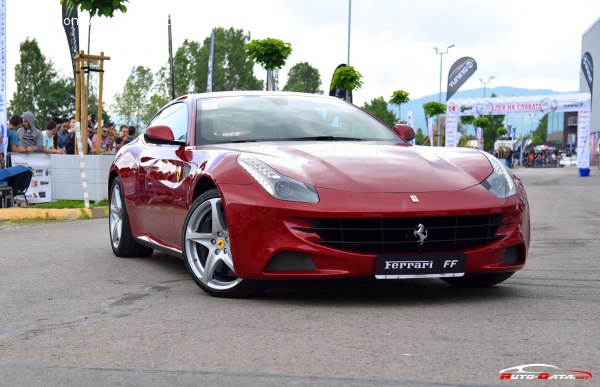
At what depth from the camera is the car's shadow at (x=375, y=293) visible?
17.8ft

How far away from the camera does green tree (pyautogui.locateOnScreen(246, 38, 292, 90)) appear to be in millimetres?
31859

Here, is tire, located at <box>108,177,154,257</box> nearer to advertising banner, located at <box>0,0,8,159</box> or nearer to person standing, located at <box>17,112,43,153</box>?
person standing, located at <box>17,112,43,153</box>

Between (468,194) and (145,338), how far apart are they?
2.03 metres

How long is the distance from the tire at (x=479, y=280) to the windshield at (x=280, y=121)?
1195 millimetres

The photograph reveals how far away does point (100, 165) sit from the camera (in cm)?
1606

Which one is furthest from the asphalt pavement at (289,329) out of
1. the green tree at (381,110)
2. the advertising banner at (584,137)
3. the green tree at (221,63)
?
the green tree at (381,110)

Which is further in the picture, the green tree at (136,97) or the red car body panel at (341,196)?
the green tree at (136,97)

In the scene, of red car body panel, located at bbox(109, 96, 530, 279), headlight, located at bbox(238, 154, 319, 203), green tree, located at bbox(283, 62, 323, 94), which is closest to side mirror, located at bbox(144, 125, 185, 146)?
red car body panel, located at bbox(109, 96, 530, 279)

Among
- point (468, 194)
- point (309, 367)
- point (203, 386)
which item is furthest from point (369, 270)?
point (203, 386)

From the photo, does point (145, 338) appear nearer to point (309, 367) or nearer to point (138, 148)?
point (309, 367)

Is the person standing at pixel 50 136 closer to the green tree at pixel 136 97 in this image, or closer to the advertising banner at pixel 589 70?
the advertising banner at pixel 589 70

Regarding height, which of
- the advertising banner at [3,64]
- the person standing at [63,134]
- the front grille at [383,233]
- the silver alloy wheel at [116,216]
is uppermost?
the advertising banner at [3,64]

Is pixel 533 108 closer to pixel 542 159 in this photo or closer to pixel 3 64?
pixel 3 64

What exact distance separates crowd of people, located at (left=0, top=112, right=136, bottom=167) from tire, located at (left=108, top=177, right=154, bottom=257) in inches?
337
